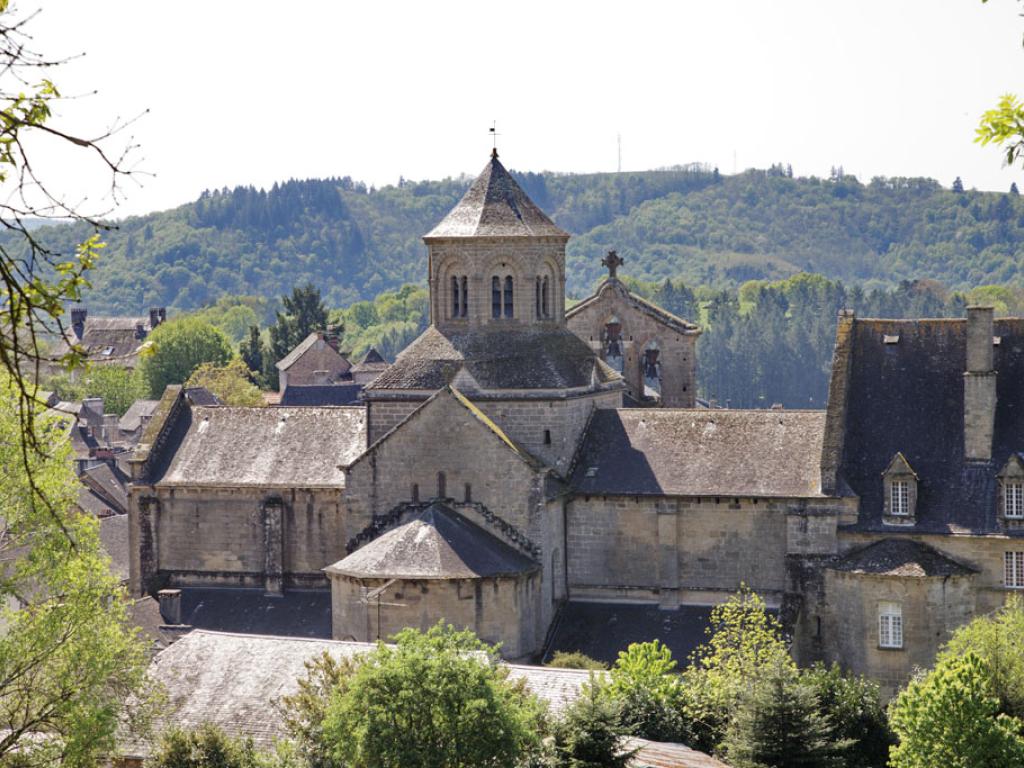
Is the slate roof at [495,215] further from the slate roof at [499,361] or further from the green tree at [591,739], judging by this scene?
the green tree at [591,739]

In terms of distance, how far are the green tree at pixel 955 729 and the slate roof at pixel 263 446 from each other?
23495 mm

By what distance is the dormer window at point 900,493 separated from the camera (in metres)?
48.5

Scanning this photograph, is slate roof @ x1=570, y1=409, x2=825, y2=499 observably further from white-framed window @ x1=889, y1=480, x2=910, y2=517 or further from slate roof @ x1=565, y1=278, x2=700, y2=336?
slate roof @ x1=565, y1=278, x2=700, y2=336

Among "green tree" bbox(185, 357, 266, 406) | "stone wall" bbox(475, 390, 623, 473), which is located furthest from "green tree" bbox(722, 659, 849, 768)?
"green tree" bbox(185, 357, 266, 406)

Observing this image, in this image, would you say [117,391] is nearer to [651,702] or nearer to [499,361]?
[499,361]

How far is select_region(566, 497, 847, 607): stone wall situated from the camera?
49562 mm

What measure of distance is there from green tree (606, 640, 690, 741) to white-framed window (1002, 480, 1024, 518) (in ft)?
35.6

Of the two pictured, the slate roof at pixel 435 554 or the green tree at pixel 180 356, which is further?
the green tree at pixel 180 356

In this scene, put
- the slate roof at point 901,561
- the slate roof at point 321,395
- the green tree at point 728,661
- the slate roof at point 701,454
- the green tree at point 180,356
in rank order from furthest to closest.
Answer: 1. the green tree at point 180,356
2. the slate roof at point 321,395
3. the slate roof at point 701,454
4. the slate roof at point 901,561
5. the green tree at point 728,661

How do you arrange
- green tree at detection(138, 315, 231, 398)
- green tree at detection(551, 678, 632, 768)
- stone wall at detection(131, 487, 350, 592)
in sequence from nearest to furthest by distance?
1. green tree at detection(551, 678, 632, 768)
2. stone wall at detection(131, 487, 350, 592)
3. green tree at detection(138, 315, 231, 398)

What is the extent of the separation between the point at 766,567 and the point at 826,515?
2.45 m

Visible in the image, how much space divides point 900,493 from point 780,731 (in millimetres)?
14246

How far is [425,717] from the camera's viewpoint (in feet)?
107

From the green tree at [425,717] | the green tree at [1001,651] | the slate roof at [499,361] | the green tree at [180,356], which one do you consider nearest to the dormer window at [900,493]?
the green tree at [1001,651]
